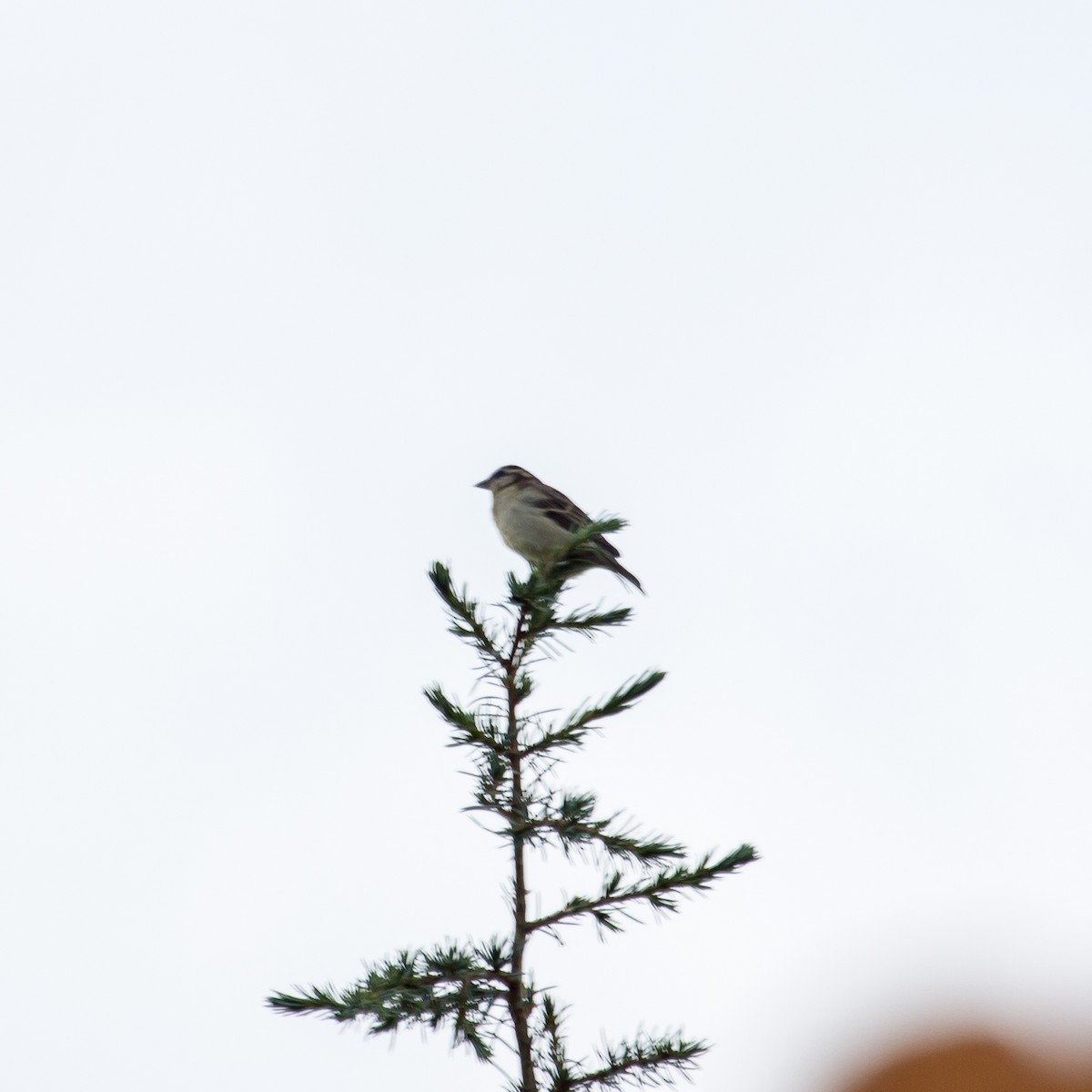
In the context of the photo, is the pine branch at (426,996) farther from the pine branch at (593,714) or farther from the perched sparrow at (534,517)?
the perched sparrow at (534,517)

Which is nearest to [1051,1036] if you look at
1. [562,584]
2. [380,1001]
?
[562,584]

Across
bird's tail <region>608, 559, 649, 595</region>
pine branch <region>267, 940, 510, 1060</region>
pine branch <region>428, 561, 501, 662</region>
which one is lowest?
pine branch <region>267, 940, 510, 1060</region>

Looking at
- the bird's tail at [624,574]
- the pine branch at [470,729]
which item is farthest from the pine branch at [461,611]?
the bird's tail at [624,574]

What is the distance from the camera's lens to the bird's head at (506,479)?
9.72 meters

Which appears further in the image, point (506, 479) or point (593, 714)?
point (506, 479)

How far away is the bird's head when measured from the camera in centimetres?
972

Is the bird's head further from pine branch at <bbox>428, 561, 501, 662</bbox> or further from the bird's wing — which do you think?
pine branch at <bbox>428, 561, 501, 662</bbox>

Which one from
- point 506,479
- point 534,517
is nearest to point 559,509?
point 534,517

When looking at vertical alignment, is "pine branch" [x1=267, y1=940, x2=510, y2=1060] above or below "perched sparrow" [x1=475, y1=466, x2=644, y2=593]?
below

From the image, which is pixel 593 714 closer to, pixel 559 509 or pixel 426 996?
pixel 426 996

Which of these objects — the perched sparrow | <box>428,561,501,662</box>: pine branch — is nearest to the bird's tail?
the perched sparrow

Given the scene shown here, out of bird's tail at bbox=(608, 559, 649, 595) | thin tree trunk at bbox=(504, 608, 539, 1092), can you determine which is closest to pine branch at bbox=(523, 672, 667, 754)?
thin tree trunk at bbox=(504, 608, 539, 1092)

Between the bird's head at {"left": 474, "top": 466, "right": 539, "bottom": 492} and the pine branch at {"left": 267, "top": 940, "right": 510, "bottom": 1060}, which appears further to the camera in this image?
the bird's head at {"left": 474, "top": 466, "right": 539, "bottom": 492}

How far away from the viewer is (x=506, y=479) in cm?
995
